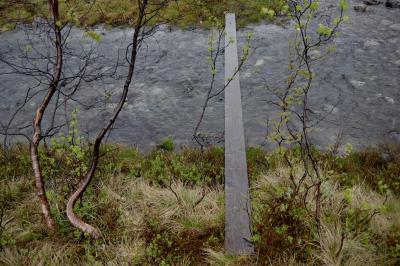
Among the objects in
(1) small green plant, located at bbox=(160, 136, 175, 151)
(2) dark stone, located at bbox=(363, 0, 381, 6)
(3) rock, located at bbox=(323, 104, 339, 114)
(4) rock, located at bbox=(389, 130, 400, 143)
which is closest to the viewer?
(4) rock, located at bbox=(389, 130, 400, 143)

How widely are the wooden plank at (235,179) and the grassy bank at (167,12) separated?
3147 mm

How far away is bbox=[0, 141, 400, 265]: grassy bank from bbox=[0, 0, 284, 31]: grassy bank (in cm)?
599

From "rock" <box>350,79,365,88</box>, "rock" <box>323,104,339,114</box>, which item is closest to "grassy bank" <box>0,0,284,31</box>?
"rock" <box>350,79,365,88</box>

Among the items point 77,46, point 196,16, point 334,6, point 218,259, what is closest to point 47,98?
point 218,259

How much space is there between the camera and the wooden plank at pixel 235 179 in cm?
467

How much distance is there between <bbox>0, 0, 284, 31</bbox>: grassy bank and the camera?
11.4 metres

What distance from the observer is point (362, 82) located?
829 centimetres

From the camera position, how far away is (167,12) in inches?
473

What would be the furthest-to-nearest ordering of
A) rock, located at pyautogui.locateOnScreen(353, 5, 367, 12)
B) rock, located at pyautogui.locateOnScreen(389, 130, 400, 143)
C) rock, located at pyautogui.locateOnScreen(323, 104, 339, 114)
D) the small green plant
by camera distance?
rock, located at pyautogui.locateOnScreen(353, 5, 367, 12) → rock, located at pyautogui.locateOnScreen(323, 104, 339, 114) → the small green plant → rock, located at pyautogui.locateOnScreen(389, 130, 400, 143)

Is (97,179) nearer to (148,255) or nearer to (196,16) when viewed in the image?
(148,255)

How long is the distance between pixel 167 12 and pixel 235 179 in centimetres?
776

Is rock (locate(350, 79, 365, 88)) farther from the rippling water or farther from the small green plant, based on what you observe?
the small green plant

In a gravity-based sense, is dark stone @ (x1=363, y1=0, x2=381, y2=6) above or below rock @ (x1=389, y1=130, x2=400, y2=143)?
above

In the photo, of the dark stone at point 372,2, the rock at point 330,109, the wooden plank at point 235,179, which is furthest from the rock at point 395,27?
the wooden plank at point 235,179
